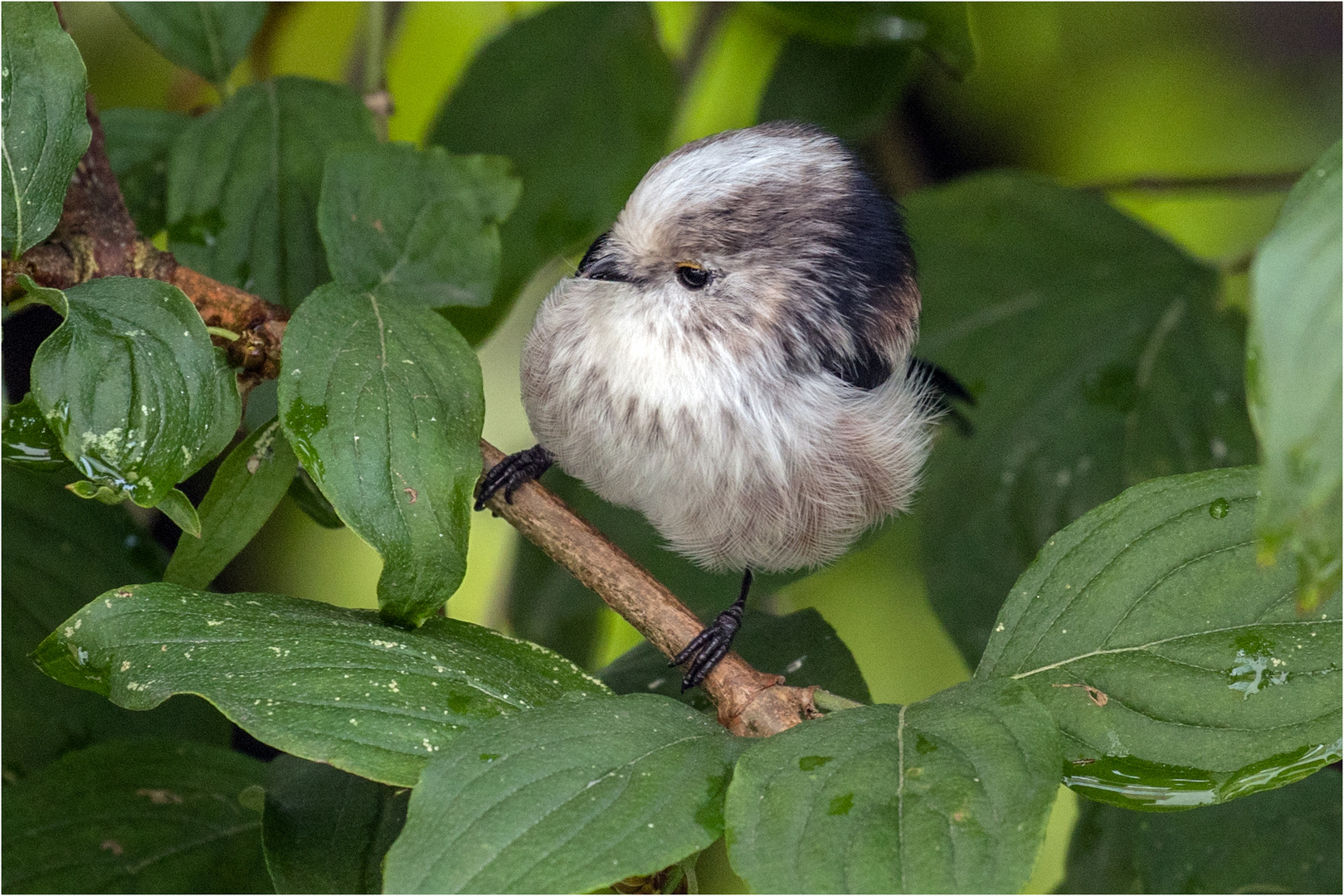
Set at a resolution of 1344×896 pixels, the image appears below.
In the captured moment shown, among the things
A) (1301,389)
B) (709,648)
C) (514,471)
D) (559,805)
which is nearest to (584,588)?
(514,471)

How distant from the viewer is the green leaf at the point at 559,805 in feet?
2.05

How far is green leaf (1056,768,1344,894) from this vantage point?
1.14 meters

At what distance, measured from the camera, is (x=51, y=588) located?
3.70 feet

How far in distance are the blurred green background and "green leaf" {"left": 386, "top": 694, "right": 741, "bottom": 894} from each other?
29.1 inches

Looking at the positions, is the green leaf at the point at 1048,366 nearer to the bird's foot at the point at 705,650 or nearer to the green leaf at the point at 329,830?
the bird's foot at the point at 705,650

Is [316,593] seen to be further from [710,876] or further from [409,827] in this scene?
[409,827]

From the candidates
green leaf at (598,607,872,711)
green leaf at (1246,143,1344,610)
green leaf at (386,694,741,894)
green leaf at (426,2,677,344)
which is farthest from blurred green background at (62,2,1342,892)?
green leaf at (1246,143,1344,610)

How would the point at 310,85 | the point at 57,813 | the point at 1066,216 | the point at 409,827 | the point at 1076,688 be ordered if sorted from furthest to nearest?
the point at 1066,216 → the point at 310,85 → the point at 57,813 → the point at 1076,688 → the point at 409,827

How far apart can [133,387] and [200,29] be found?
0.58m

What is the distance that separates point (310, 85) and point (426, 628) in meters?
0.64

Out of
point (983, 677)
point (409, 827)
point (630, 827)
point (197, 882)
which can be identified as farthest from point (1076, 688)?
point (197, 882)

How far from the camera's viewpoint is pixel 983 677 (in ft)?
2.71

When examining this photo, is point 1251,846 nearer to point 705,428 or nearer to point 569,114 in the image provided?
point 705,428

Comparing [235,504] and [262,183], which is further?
[262,183]
